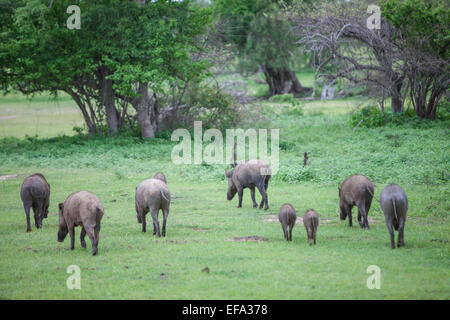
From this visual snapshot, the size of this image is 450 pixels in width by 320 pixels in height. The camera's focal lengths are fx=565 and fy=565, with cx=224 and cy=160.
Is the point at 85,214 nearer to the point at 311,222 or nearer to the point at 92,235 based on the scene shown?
the point at 92,235

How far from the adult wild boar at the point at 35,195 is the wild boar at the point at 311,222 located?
18.5 feet

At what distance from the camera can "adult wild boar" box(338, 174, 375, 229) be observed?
36.0ft

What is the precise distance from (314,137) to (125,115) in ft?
30.6

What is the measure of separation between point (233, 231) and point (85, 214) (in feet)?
10.5

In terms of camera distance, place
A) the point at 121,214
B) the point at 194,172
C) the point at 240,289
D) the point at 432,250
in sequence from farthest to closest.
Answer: the point at 194,172 → the point at 121,214 → the point at 432,250 → the point at 240,289

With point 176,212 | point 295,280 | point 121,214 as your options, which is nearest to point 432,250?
point 295,280

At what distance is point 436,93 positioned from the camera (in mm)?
23734

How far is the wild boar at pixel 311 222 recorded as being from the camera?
9.91 meters

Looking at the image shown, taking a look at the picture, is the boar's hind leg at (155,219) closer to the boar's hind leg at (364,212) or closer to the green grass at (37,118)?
the boar's hind leg at (364,212)

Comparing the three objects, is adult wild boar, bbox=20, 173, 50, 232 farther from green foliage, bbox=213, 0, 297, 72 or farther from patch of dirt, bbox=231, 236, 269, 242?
green foliage, bbox=213, 0, 297, 72

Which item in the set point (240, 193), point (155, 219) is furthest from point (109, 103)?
point (155, 219)

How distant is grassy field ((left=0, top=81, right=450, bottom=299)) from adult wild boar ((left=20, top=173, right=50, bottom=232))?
0.33 metres
